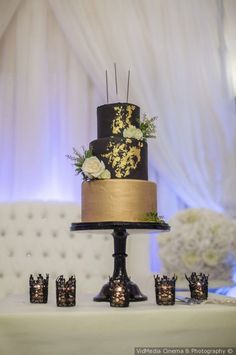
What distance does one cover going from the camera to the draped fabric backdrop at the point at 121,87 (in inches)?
160

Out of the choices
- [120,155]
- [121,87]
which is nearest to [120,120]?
[120,155]

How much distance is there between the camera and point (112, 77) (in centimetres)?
414

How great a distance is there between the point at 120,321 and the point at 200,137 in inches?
106

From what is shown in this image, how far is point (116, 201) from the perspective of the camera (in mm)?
2113

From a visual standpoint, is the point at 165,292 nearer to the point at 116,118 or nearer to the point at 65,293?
the point at 65,293

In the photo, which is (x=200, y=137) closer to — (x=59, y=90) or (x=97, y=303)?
(x=59, y=90)

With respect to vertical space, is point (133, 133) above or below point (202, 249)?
above

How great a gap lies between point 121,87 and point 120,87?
0.03ft

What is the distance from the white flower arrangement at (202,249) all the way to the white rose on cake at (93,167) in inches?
52.8

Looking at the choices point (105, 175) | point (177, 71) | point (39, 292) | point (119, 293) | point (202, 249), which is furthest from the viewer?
point (177, 71)

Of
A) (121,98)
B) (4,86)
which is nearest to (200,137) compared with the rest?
(121,98)

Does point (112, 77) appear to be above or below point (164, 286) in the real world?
above

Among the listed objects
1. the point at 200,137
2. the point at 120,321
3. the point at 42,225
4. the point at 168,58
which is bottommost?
the point at 120,321

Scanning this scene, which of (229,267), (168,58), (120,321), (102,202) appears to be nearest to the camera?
(120,321)
